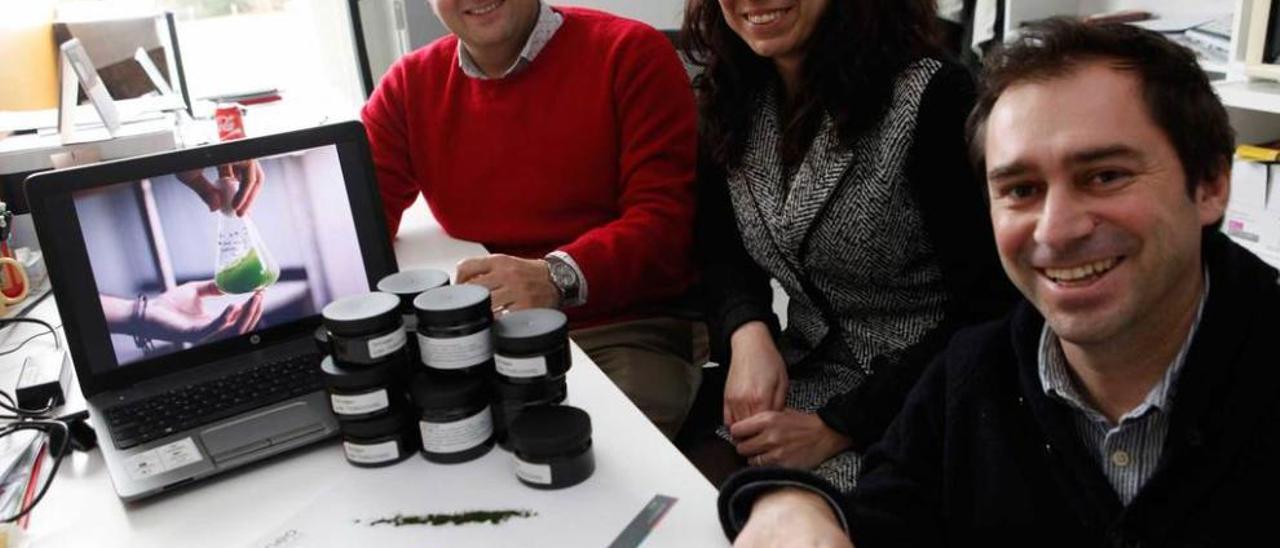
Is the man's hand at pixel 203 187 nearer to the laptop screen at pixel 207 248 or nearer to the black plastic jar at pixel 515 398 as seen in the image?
the laptop screen at pixel 207 248

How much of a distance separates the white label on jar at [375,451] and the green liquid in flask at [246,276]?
284 millimetres

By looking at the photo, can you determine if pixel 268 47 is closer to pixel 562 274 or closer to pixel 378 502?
pixel 562 274

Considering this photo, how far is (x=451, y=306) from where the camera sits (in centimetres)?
91

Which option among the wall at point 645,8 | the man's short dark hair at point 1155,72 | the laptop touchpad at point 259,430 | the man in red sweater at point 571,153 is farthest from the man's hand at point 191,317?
the wall at point 645,8

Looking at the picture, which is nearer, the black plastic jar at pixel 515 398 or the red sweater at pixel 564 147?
the black plastic jar at pixel 515 398

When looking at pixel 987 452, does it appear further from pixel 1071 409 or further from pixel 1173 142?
pixel 1173 142

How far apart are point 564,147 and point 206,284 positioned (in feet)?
2.16

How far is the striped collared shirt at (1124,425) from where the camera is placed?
0.78 m

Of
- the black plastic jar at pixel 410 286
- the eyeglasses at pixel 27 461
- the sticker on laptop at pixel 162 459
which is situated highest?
the black plastic jar at pixel 410 286

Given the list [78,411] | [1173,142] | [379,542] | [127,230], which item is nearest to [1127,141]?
[1173,142]

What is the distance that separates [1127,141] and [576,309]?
36.7 inches

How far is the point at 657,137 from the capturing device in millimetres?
1554

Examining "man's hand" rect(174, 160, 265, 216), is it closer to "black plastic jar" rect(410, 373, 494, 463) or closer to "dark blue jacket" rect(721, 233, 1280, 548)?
"black plastic jar" rect(410, 373, 494, 463)

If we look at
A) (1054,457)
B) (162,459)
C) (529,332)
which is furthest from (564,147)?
(1054,457)
